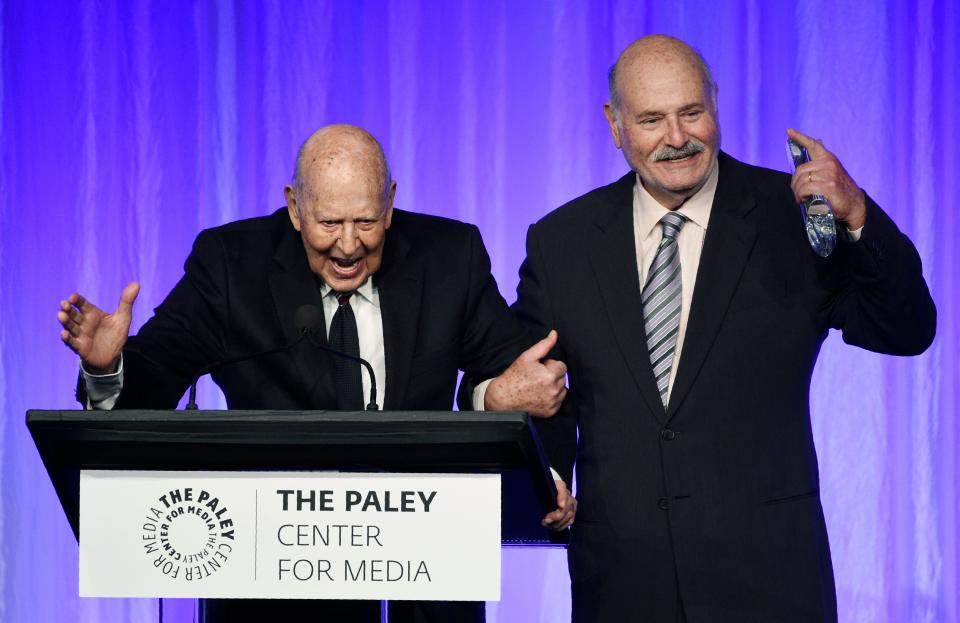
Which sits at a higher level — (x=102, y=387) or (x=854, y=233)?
(x=854, y=233)

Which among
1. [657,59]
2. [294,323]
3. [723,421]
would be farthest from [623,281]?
[294,323]

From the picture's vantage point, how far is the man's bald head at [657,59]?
108 inches

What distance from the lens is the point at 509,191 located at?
4.22 meters

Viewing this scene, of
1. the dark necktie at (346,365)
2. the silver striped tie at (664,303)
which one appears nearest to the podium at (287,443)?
the dark necktie at (346,365)

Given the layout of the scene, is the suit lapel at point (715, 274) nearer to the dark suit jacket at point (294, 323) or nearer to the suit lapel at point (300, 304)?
the dark suit jacket at point (294, 323)

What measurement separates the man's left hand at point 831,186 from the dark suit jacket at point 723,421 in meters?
0.04

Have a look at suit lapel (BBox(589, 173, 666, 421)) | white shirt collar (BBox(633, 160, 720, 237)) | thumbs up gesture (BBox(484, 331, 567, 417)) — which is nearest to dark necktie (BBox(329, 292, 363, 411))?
thumbs up gesture (BBox(484, 331, 567, 417))

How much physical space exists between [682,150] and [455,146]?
163cm

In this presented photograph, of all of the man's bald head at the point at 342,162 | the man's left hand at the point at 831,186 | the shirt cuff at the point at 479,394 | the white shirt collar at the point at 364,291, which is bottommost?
the shirt cuff at the point at 479,394

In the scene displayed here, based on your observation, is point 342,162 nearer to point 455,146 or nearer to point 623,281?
point 623,281

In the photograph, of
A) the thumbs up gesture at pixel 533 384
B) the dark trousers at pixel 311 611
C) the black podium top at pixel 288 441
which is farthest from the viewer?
the thumbs up gesture at pixel 533 384

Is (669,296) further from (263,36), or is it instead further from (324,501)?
(263,36)

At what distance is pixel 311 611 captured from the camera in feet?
6.61

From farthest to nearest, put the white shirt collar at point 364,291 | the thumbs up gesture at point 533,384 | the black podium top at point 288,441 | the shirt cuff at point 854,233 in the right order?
the white shirt collar at point 364,291 < the shirt cuff at point 854,233 < the thumbs up gesture at point 533,384 < the black podium top at point 288,441
